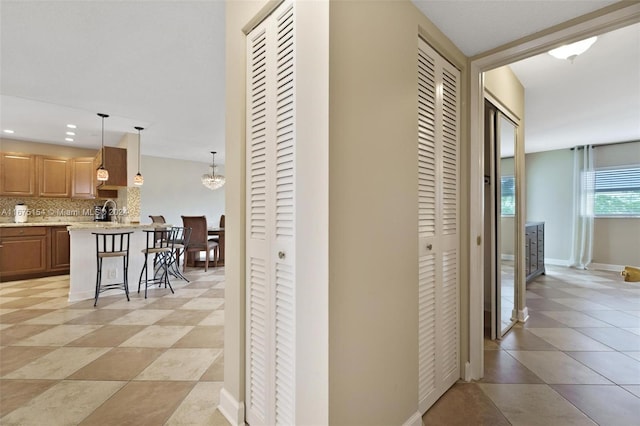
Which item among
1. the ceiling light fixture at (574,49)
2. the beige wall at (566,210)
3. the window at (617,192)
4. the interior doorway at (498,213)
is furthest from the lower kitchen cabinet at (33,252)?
the window at (617,192)

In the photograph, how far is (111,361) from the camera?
7.20 feet

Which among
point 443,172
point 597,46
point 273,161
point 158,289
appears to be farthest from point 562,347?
point 158,289

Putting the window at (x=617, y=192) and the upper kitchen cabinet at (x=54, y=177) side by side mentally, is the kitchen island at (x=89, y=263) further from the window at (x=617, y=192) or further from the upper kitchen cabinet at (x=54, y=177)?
the window at (x=617, y=192)

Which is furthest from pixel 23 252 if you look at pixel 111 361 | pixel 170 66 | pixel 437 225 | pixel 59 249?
pixel 437 225

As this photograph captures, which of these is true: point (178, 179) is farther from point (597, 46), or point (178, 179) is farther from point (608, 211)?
point (608, 211)

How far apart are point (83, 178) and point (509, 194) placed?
718cm

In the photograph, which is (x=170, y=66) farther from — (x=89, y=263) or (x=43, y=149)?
(x=43, y=149)

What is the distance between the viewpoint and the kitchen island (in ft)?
12.5

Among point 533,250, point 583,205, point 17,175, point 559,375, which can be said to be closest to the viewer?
point 559,375

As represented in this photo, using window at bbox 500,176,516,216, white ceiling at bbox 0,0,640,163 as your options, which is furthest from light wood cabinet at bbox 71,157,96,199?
window at bbox 500,176,516,216

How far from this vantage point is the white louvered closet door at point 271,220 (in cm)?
122

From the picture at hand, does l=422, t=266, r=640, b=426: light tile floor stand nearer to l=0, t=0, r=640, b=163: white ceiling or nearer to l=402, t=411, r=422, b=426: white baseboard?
l=402, t=411, r=422, b=426: white baseboard

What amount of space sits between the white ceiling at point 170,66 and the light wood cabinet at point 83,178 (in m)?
0.77

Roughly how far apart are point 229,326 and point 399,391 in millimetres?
919
